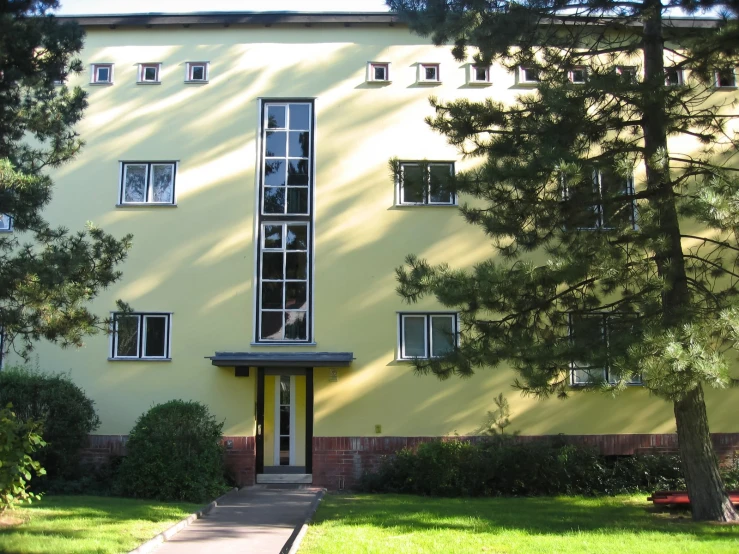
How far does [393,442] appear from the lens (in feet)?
51.5

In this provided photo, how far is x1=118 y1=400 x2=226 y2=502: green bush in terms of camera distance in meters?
13.7

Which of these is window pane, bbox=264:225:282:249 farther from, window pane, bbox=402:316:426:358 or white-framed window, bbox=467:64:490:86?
white-framed window, bbox=467:64:490:86

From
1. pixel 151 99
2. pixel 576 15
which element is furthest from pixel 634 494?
pixel 151 99

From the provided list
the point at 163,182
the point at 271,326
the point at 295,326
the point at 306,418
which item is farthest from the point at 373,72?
the point at 306,418

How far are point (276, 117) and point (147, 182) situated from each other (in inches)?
132

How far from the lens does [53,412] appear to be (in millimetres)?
14688

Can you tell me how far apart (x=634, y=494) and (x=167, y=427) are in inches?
365

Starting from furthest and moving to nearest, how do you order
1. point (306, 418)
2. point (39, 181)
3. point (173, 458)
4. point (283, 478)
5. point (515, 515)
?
1. point (306, 418)
2. point (283, 478)
3. point (173, 458)
4. point (515, 515)
5. point (39, 181)

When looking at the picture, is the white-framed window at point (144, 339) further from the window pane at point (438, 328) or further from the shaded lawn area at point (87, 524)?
the window pane at point (438, 328)

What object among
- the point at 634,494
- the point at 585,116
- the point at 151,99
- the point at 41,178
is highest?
the point at 151,99

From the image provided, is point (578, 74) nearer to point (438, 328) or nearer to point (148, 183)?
point (438, 328)

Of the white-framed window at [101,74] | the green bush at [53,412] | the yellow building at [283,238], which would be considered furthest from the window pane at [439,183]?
the white-framed window at [101,74]

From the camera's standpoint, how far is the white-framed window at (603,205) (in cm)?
1018

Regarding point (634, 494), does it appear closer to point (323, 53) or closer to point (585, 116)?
point (585, 116)
